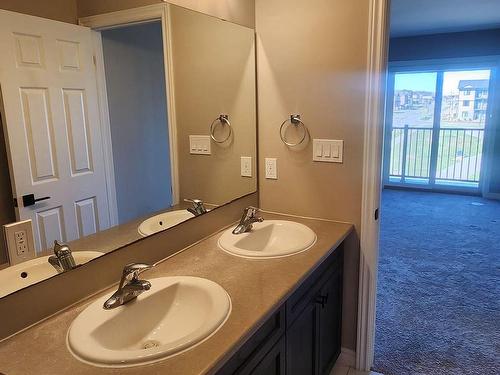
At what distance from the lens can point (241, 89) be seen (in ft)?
7.28

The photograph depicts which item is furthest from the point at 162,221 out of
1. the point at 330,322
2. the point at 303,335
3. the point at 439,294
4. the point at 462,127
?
the point at 462,127

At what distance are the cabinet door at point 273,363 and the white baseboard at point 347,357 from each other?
2.90 ft

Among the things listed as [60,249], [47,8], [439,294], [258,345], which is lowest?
[439,294]

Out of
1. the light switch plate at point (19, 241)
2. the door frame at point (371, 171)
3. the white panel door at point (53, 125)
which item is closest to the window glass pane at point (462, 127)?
the door frame at point (371, 171)

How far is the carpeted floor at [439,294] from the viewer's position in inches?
90.5

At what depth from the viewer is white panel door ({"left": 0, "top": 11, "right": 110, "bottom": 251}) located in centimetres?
114

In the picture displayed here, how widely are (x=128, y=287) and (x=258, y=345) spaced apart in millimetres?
474

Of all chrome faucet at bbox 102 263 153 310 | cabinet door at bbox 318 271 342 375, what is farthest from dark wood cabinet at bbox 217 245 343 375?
chrome faucet at bbox 102 263 153 310

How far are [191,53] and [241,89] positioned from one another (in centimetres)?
40

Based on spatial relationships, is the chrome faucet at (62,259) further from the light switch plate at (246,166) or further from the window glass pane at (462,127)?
the window glass pane at (462,127)

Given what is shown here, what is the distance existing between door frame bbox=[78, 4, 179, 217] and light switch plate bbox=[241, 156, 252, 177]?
0.52 meters

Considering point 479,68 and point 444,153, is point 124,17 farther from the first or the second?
point 444,153

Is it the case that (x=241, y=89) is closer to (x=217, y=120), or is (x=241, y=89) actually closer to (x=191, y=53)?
(x=217, y=120)

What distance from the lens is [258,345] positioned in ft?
4.30
